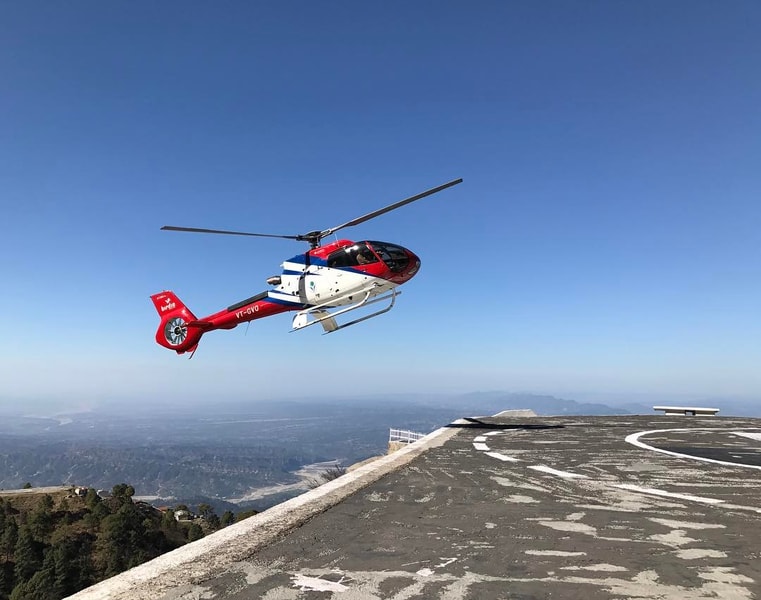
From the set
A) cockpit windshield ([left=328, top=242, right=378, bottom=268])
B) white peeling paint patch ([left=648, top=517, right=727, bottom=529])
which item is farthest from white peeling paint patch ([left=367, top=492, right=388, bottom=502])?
cockpit windshield ([left=328, top=242, right=378, bottom=268])

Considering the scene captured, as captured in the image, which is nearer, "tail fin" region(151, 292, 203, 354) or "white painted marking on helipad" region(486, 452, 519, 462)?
"white painted marking on helipad" region(486, 452, 519, 462)

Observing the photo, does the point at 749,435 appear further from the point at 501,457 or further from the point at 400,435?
the point at 400,435

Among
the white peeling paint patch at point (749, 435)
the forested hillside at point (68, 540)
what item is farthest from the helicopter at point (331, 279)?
the forested hillside at point (68, 540)

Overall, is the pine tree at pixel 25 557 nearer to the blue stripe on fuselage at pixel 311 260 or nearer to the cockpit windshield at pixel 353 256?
the blue stripe on fuselage at pixel 311 260

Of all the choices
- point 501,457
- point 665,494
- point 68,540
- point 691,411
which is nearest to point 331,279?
point 501,457

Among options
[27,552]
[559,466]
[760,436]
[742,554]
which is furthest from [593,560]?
[27,552]

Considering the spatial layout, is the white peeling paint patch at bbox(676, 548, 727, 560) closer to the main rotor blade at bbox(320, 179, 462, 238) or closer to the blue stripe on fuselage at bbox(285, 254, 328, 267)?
the main rotor blade at bbox(320, 179, 462, 238)
